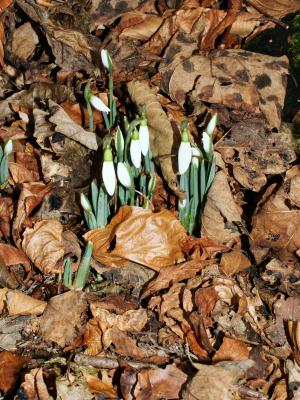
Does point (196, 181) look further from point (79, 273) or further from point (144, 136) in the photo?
point (79, 273)

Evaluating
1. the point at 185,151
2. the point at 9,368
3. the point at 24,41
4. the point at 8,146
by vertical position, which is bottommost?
the point at 9,368

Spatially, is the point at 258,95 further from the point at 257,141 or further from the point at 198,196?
the point at 198,196

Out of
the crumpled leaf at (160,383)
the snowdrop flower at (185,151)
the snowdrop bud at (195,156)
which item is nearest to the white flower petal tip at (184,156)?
the snowdrop flower at (185,151)

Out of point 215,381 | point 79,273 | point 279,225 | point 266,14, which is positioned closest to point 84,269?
point 79,273

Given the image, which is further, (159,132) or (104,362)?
(159,132)

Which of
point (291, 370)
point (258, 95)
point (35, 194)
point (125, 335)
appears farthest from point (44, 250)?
point (258, 95)

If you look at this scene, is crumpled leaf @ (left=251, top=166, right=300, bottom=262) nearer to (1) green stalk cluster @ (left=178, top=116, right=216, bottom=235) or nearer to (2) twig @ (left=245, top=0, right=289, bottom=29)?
(1) green stalk cluster @ (left=178, top=116, right=216, bottom=235)

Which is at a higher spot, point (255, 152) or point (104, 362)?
point (255, 152)
